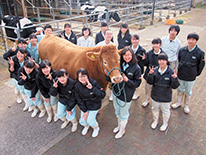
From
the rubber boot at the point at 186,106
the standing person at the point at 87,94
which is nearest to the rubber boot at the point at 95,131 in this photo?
the standing person at the point at 87,94

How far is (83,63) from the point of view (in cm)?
383

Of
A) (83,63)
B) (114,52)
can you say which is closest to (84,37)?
(83,63)

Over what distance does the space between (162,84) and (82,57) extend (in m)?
1.87

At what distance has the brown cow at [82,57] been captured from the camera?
302cm

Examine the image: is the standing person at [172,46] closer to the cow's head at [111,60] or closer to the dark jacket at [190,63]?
the dark jacket at [190,63]

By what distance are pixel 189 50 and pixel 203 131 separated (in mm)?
1810

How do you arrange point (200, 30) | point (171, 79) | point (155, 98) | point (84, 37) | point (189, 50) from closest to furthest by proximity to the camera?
point (171, 79), point (155, 98), point (189, 50), point (84, 37), point (200, 30)

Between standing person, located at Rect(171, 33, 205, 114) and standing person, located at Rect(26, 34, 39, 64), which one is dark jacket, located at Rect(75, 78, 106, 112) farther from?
standing person, located at Rect(26, 34, 39, 64)

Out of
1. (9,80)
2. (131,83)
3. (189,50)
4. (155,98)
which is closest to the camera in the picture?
(131,83)

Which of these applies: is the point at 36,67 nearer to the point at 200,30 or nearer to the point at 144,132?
the point at 144,132

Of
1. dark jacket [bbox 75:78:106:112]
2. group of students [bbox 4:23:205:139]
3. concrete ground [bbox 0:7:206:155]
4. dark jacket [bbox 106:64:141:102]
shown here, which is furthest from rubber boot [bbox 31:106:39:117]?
dark jacket [bbox 106:64:141:102]

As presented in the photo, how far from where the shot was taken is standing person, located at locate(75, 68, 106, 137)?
121 inches

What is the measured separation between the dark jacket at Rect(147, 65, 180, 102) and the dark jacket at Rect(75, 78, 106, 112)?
3.51 ft

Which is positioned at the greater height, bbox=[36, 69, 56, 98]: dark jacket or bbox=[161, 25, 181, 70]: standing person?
bbox=[161, 25, 181, 70]: standing person
